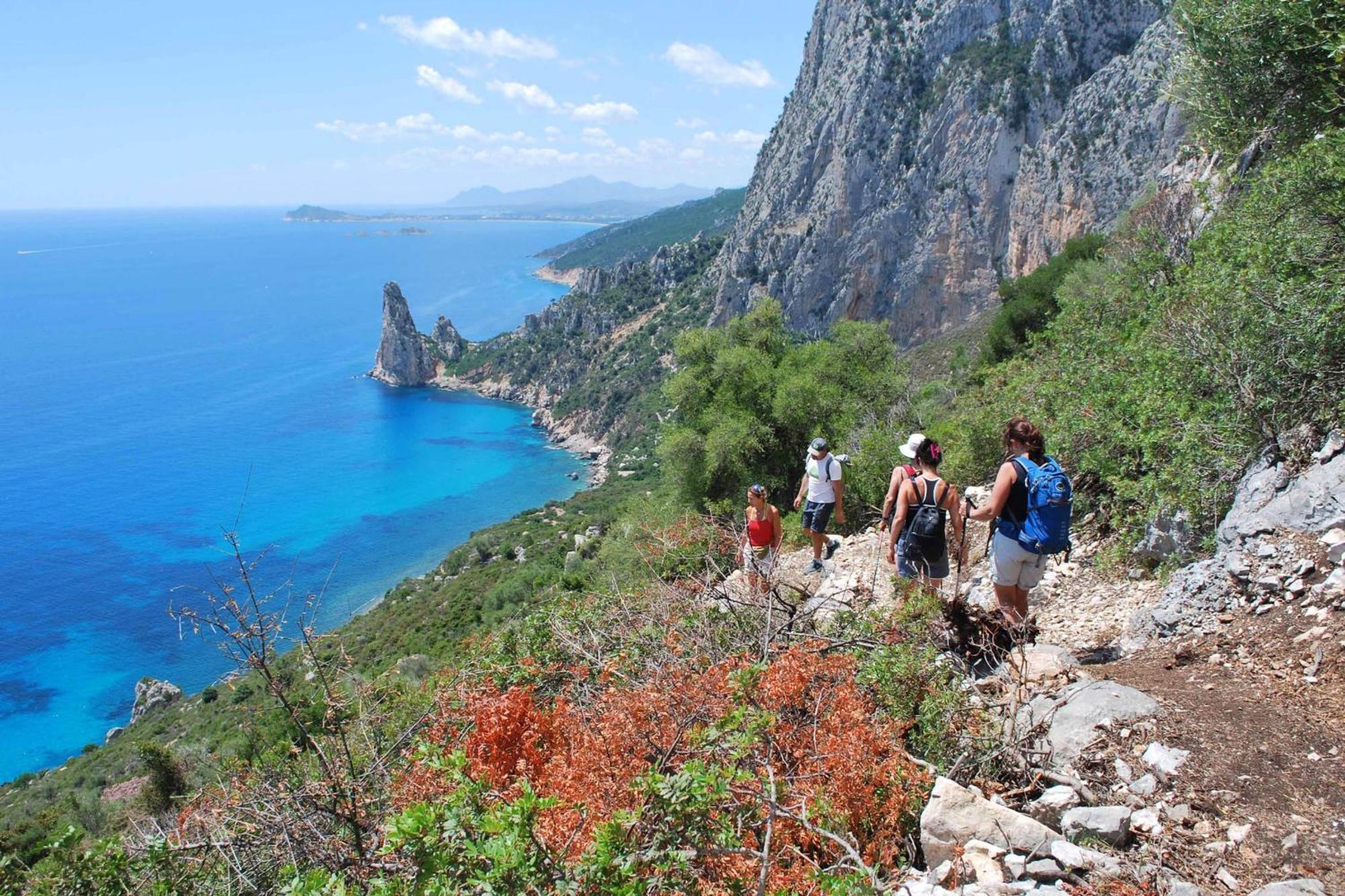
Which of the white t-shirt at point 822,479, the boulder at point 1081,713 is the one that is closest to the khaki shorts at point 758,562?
the white t-shirt at point 822,479

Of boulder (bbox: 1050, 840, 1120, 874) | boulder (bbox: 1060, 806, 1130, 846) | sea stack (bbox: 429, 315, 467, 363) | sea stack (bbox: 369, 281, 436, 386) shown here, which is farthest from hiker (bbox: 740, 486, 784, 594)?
sea stack (bbox: 429, 315, 467, 363)

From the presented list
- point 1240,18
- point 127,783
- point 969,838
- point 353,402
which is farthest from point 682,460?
point 353,402

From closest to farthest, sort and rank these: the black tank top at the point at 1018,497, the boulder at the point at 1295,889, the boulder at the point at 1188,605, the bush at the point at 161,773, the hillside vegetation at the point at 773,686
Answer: the boulder at the point at 1295,889 → the hillside vegetation at the point at 773,686 → the boulder at the point at 1188,605 → the black tank top at the point at 1018,497 → the bush at the point at 161,773

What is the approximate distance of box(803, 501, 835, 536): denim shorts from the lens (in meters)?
7.82

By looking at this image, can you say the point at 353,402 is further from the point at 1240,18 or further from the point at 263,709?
the point at 1240,18

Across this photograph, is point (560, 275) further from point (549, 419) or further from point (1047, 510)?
point (1047, 510)

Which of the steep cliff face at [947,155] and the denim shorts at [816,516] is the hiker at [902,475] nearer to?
the denim shorts at [816,516]

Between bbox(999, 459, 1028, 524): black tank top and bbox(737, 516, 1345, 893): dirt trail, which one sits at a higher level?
bbox(999, 459, 1028, 524): black tank top

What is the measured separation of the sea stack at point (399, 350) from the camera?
297ft

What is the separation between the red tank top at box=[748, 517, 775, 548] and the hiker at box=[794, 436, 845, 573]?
611 millimetres

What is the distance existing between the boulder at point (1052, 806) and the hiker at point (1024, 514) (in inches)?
61.9

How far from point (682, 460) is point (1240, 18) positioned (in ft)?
37.7

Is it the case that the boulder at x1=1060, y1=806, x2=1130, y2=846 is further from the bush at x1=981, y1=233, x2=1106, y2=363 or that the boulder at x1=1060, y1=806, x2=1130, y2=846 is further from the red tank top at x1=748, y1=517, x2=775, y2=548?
the bush at x1=981, y1=233, x2=1106, y2=363

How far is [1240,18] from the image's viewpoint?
8.84 m
